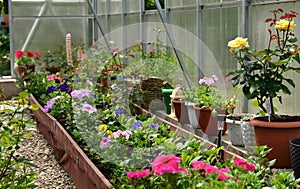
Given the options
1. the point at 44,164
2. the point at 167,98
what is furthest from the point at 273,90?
the point at 44,164

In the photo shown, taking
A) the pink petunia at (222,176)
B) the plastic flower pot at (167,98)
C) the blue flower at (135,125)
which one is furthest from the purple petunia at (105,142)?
the plastic flower pot at (167,98)

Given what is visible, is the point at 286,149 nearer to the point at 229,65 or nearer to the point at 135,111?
the point at 229,65

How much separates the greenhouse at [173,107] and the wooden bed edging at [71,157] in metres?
0.02

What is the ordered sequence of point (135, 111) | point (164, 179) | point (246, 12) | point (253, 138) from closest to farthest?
point (164, 179), point (253, 138), point (246, 12), point (135, 111)

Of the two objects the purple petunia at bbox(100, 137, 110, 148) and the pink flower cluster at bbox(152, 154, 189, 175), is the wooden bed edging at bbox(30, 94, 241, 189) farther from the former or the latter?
the pink flower cluster at bbox(152, 154, 189, 175)

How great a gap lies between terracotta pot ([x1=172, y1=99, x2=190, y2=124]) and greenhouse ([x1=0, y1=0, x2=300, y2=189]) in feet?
0.04

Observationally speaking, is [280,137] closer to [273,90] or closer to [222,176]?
[273,90]

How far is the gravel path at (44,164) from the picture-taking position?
4.61 meters

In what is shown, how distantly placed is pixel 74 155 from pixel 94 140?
0.21m

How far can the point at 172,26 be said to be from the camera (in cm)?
645

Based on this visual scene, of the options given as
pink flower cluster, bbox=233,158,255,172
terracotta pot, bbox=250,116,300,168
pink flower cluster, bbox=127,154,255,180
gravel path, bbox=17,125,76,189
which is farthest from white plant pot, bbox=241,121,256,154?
gravel path, bbox=17,125,76,189

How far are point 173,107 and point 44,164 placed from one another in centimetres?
148

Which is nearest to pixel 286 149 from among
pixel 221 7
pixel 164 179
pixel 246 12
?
pixel 164 179

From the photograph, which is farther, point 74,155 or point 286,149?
point 74,155
